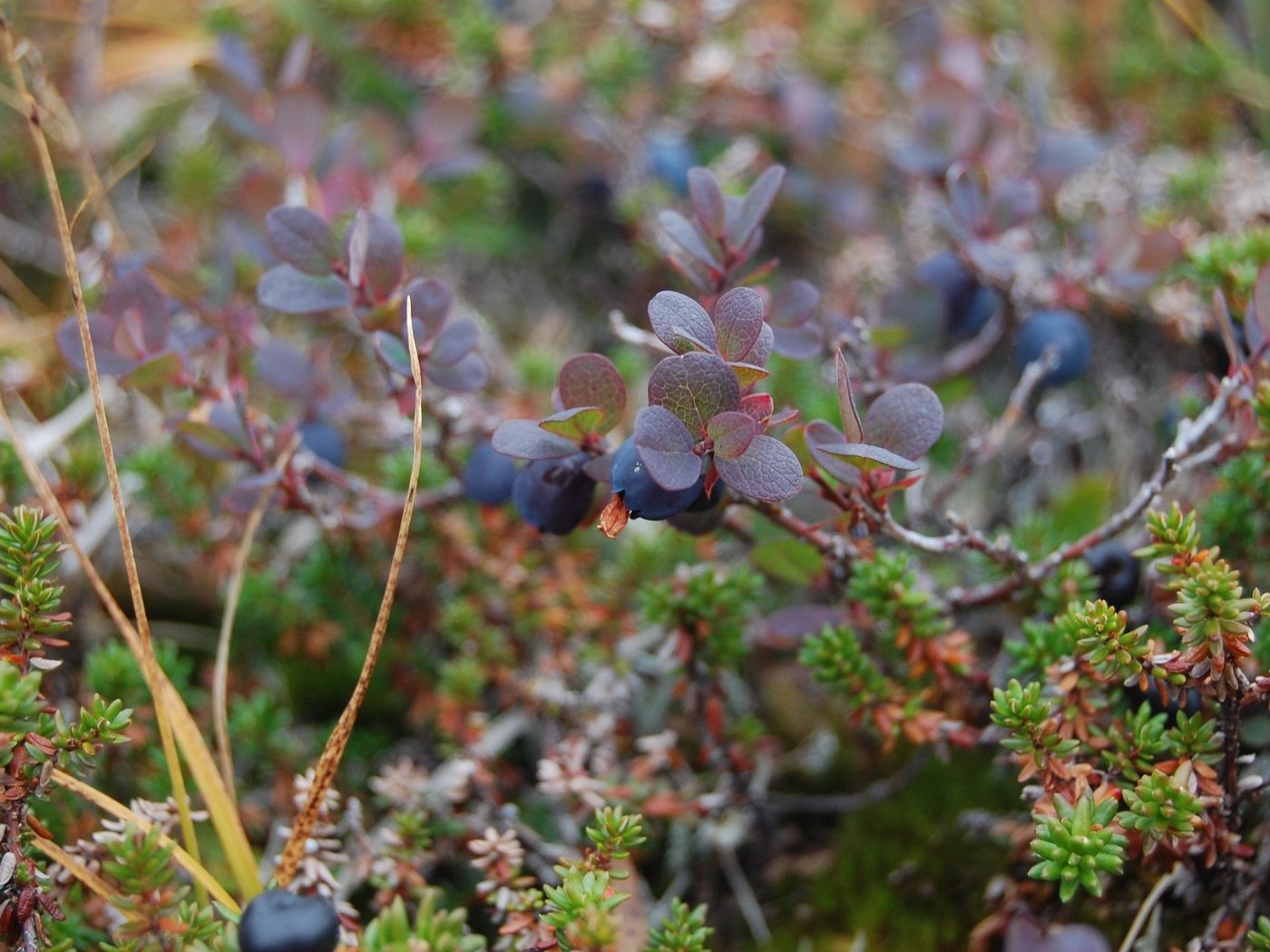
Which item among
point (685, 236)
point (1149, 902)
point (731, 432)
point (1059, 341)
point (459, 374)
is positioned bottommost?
point (1149, 902)

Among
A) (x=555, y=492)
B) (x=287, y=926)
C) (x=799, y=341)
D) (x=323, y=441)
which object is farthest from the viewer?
(x=323, y=441)

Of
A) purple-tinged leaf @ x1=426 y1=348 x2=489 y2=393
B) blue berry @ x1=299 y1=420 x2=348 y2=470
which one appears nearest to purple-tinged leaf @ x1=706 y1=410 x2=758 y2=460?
purple-tinged leaf @ x1=426 y1=348 x2=489 y2=393

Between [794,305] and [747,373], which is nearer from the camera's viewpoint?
[747,373]

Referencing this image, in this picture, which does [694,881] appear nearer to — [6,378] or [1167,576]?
[1167,576]

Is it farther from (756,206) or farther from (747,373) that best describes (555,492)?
(756,206)

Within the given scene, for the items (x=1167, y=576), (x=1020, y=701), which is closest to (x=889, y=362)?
(x=1167, y=576)

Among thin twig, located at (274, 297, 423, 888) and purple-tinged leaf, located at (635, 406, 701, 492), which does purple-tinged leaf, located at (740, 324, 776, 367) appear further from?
thin twig, located at (274, 297, 423, 888)

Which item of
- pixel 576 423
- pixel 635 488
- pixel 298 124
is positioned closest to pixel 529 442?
pixel 576 423
